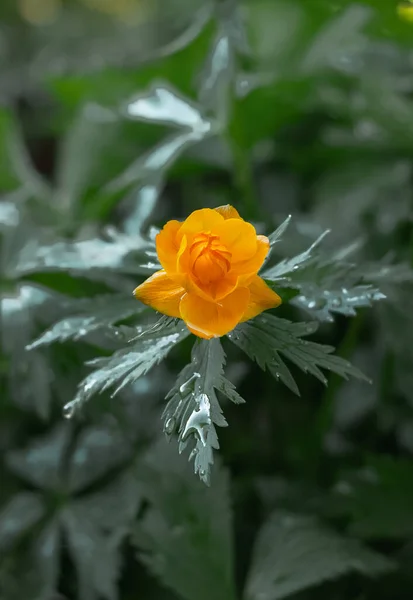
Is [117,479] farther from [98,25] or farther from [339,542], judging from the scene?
[98,25]

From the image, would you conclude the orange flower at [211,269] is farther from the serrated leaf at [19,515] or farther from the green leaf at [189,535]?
the serrated leaf at [19,515]

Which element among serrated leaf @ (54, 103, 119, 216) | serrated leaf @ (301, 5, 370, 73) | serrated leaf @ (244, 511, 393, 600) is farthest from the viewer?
serrated leaf @ (54, 103, 119, 216)

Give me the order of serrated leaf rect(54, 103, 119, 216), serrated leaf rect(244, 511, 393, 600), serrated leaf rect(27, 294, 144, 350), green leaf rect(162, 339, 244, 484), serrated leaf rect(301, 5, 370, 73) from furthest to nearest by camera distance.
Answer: serrated leaf rect(54, 103, 119, 216)
serrated leaf rect(301, 5, 370, 73)
serrated leaf rect(244, 511, 393, 600)
serrated leaf rect(27, 294, 144, 350)
green leaf rect(162, 339, 244, 484)

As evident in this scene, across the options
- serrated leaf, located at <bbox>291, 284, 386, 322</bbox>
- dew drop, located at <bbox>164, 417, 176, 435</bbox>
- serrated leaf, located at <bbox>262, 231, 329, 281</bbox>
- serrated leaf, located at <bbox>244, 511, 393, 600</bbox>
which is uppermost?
serrated leaf, located at <bbox>262, 231, 329, 281</bbox>

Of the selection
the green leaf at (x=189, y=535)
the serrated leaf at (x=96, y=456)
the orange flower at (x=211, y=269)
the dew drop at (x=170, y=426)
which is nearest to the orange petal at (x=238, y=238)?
the orange flower at (x=211, y=269)

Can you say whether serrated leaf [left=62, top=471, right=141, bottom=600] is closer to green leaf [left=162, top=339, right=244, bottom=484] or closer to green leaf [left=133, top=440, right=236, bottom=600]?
green leaf [left=133, top=440, right=236, bottom=600]

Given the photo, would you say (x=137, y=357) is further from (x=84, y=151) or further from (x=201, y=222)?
(x=84, y=151)

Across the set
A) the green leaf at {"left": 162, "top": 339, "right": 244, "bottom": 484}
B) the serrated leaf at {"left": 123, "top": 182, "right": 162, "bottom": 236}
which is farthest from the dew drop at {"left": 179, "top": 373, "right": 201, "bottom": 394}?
the serrated leaf at {"left": 123, "top": 182, "right": 162, "bottom": 236}

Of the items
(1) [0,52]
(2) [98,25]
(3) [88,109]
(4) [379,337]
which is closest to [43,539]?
(4) [379,337]
